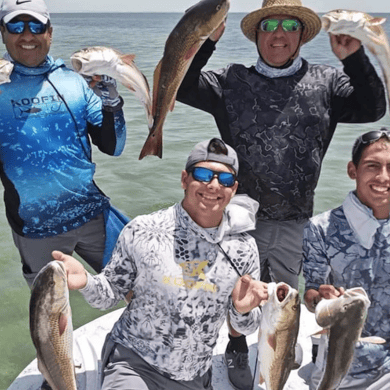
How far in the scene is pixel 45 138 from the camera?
367 cm

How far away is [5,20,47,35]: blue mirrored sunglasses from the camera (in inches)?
138

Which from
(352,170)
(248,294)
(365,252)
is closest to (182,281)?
(248,294)

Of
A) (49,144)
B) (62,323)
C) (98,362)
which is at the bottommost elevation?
(98,362)

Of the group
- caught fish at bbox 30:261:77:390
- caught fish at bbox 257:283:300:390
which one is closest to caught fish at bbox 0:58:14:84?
caught fish at bbox 30:261:77:390

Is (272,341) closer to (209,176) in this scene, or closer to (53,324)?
(209,176)

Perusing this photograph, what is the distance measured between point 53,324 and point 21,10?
2142 millimetres

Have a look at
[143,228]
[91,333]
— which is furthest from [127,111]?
[143,228]

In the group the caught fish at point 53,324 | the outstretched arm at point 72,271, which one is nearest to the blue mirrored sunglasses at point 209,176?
the outstretched arm at point 72,271

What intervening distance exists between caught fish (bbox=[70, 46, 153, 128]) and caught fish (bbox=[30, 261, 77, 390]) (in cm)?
135

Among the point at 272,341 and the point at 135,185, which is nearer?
the point at 272,341

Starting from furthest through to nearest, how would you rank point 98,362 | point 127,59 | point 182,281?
point 98,362, point 127,59, point 182,281

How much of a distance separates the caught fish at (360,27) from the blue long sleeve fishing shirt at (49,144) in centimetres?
157

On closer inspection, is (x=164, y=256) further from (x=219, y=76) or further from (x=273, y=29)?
(x=273, y=29)

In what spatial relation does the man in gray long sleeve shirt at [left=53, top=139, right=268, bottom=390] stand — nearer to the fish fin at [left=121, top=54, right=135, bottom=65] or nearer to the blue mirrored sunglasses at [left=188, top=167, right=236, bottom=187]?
the blue mirrored sunglasses at [left=188, top=167, right=236, bottom=187]
